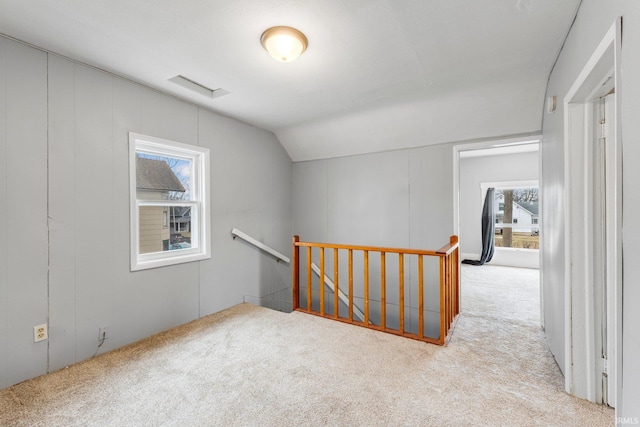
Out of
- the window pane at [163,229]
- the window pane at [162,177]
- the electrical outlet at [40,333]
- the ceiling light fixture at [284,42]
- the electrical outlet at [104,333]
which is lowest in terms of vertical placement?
the electrical outlet at [104,333]

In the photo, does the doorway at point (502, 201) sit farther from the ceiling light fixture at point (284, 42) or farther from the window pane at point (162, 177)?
the window pane at point (162, 177)

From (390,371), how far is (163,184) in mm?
2732

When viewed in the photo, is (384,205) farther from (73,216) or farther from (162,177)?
(73,216)

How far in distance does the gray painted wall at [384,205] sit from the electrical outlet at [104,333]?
8.99 feet

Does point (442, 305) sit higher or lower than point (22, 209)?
lower

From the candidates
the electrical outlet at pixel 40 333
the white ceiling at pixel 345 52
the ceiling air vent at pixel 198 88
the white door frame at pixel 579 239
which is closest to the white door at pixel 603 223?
the white door frame at pixel 579 239

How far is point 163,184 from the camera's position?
292 cm

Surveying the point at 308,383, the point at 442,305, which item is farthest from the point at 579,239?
the point at 308,383

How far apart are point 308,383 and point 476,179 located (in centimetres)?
633

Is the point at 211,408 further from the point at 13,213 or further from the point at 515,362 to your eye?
the point at 515,362

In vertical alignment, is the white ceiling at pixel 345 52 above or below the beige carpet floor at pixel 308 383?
above

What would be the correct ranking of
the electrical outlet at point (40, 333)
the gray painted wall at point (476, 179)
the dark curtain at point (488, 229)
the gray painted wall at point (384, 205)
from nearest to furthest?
the electrical outlet at point (40, 333) < the gray painted wall at point (384, 205) < the gray painted wall at point (476, 179) < the dark curtain at point (488, 229)

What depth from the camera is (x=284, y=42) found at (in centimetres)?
184

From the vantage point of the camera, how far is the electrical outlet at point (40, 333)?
78.2 inches
